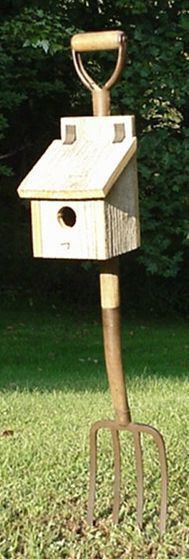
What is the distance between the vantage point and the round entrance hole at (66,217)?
405 centimetres

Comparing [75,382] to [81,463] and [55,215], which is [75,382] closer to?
[81,463]

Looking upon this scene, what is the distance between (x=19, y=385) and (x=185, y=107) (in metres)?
5.13

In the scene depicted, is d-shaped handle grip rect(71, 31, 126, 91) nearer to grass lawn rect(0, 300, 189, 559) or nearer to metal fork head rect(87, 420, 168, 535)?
metal fork head rect(87, 420, 168, 535)

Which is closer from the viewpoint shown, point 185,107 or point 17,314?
point 185,107

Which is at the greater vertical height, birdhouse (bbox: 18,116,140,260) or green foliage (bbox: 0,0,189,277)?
green foliage (bbox: 0,0,189,277)

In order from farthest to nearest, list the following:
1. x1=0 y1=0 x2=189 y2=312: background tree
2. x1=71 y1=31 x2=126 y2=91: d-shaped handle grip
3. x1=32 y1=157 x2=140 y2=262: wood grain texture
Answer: x1=0 y1=0 x2=189 y2=312: background tree, x1=71 y1=31 x2=126 y2=91: d-shaped handle grip, x1=32 y1=157 x2=140 y2=262: wood grain texture

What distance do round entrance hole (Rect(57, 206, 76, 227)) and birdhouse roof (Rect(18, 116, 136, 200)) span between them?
0.07m

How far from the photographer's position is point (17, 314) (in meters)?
14.1

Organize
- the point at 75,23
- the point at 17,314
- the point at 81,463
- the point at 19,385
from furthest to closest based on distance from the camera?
the point at 17,314
the point at 75,23
the point at 19,385
the point at 81,463

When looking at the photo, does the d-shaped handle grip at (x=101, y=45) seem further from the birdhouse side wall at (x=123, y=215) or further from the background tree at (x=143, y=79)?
the background tree at (x=143, y=79)

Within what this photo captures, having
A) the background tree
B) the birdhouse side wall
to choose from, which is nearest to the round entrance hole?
the birdhouse side wall

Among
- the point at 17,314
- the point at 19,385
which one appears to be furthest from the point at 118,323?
the point at 17,314

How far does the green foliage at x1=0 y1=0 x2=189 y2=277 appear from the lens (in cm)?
1190

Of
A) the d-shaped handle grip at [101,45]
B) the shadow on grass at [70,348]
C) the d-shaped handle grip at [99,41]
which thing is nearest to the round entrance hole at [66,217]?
the d-shaped handle grip at [101,45]
